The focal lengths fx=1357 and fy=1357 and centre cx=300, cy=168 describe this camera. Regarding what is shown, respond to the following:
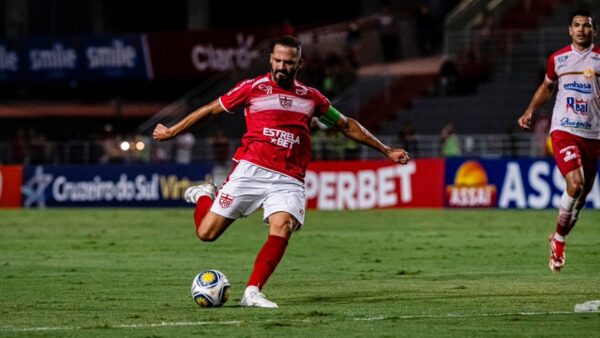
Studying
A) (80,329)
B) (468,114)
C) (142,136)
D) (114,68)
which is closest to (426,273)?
(80,329)

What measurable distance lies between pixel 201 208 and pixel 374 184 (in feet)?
72.2

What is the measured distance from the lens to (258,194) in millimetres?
12477

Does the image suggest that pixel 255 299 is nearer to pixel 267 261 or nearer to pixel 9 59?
pixel 267 261

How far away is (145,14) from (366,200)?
106 ft

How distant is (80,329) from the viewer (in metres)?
10.3

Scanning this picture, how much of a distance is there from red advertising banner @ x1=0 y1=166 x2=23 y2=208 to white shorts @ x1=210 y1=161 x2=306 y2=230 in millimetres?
28071

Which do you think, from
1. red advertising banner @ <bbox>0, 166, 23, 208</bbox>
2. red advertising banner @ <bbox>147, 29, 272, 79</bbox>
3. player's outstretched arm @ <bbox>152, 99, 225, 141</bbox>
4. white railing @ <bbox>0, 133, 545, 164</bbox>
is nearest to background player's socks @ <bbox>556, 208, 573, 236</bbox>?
player's outstretched arm @ <bbox>152, 99, 225, 141</bbox>

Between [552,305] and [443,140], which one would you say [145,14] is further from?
[552,305]

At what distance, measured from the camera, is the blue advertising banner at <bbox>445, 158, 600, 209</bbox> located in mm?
32312

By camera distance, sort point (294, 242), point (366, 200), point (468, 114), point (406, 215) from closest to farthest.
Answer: point (294, 242) → point (406, 215) → point (366, 200) → point (468, 114)

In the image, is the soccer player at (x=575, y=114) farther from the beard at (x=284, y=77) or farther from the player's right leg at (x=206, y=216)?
the player's right leg at (x=206, y=216)

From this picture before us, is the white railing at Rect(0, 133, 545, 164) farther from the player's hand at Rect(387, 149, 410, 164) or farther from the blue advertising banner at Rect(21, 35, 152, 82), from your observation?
the player's hand at Rect(387, 149, 410, 164)

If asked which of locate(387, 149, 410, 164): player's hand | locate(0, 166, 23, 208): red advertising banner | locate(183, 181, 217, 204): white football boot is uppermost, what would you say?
locate(387, 149, 410, 164): player's hand

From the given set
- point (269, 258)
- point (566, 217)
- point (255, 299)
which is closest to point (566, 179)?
point (566, 217)
